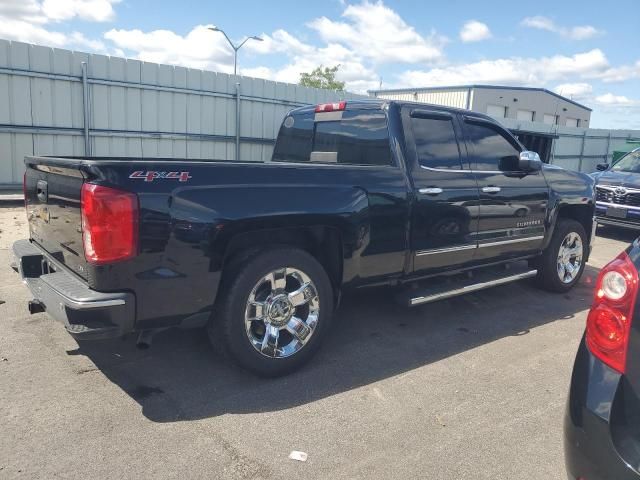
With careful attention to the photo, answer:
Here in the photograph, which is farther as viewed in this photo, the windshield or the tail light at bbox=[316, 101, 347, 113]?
the windshield

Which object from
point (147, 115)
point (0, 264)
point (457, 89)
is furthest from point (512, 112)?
point (0, 264)

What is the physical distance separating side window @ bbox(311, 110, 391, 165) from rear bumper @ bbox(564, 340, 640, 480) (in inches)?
97.6

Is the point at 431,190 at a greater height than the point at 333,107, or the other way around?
the point at 333,107

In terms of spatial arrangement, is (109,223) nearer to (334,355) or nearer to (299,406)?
(299,406)

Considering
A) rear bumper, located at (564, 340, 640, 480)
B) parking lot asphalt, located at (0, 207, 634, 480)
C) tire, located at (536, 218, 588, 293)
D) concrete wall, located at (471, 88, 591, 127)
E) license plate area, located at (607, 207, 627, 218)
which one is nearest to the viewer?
rear bumper, located at (564, 340, 640, 480)

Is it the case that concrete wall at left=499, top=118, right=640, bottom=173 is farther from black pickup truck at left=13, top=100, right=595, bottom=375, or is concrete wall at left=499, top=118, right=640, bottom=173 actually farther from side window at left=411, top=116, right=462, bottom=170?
side window at left=411, top=116, right=462, bottom=170

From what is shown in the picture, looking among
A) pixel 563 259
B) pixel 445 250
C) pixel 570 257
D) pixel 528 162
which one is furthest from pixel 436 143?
pixel 570 257

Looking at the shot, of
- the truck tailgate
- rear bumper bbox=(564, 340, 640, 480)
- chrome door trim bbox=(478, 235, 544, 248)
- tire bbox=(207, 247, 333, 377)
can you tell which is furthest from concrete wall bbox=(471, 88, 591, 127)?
rear bumper bbox=(564, 340, 640, 480)

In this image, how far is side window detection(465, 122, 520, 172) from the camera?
16.2 ft

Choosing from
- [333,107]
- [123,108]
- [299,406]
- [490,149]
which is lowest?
[299,406]

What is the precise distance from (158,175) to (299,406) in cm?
165

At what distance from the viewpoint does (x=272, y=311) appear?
3.55 m

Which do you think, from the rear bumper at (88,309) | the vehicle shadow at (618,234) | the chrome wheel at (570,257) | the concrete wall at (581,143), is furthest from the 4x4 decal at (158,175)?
the concrete wall at (581,143)

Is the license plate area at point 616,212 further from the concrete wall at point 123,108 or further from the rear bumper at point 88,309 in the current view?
the rear bumper at point 88,309
